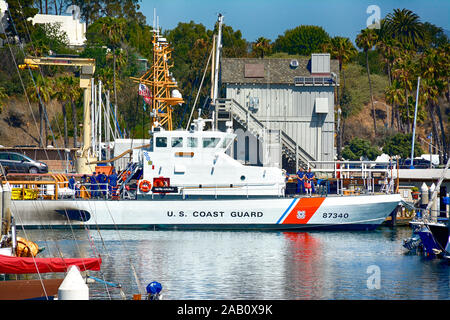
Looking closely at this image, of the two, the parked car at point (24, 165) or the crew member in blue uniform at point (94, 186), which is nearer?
the crew member in blue uniform at point (94, 186)

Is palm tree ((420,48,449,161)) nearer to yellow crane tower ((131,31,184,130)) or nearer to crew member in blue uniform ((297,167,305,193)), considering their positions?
crew member in blue uniform ((297,167,305,193))

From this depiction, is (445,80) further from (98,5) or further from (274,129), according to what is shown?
(98,5)

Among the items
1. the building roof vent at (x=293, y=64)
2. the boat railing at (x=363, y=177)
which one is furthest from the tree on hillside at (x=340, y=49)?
the boat railing at (x=363, y=177)

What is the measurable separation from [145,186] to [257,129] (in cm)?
1814

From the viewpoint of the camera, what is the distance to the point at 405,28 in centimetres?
8694

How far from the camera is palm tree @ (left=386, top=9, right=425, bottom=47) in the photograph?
85.6 metres

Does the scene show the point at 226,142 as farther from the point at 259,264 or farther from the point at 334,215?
the point at 259,264

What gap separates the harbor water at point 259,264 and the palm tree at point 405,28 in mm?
52933

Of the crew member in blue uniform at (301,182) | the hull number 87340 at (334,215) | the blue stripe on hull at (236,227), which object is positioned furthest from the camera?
the crew member in blue uniform at (301,182)

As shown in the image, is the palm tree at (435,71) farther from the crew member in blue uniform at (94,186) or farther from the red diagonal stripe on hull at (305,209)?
the crew member in blue uniform at (94,186)

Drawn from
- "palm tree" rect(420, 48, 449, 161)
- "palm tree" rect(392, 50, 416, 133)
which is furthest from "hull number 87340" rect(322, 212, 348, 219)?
"palm tree" rect(392, 50, 416, 133)

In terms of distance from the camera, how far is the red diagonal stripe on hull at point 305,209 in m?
36.0
